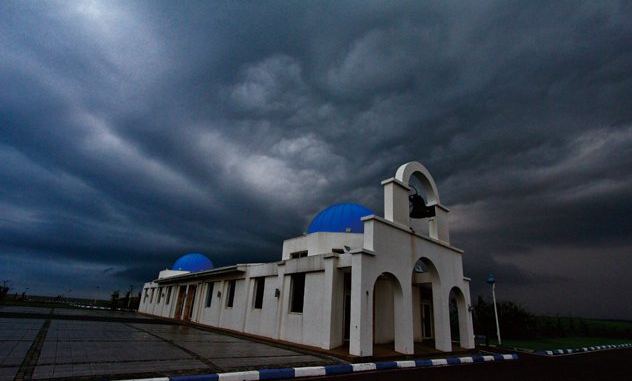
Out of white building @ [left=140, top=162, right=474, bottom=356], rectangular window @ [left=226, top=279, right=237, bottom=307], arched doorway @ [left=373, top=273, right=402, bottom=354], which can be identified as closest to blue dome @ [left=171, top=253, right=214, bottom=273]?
white building @ [left=140, top=162, right=474, bottom=356]

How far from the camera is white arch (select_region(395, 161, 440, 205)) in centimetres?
1444

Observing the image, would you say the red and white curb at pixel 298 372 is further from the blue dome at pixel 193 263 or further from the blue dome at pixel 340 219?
the blue dome at pixel 193 263

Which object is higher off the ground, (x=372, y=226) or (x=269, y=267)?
(x=372, y=226)

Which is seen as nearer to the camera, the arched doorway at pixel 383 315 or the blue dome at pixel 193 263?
the arched doorway at pixel 383 315

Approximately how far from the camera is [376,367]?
9.42 metres

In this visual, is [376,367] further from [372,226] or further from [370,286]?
[372,226]

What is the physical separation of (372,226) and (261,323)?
8359 millimetres

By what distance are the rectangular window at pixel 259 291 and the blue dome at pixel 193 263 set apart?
18.1m

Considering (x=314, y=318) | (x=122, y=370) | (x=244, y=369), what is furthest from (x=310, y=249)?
(x=122, y=370)

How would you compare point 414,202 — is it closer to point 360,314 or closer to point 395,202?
point 395,202

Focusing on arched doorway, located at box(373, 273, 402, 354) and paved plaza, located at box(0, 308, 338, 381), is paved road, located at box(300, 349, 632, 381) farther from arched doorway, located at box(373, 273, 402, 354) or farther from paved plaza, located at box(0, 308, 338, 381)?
arched doorway, located at box(373, 273, 402, 354)

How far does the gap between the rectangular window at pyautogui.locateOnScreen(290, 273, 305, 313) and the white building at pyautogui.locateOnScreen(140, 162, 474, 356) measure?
0.15 ft

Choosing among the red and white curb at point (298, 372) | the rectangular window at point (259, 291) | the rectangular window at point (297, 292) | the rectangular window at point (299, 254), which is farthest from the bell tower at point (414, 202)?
the rectangular window at point (259, 291)

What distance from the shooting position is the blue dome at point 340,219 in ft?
56.1
